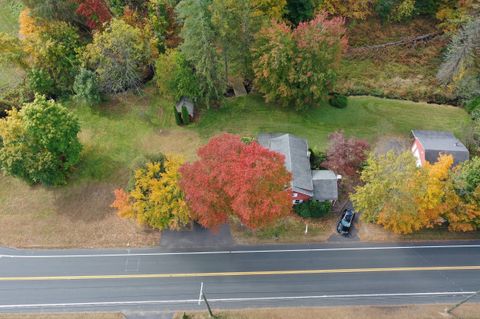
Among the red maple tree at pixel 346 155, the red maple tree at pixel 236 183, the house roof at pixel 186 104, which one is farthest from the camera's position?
the house roof at pixel 186 104

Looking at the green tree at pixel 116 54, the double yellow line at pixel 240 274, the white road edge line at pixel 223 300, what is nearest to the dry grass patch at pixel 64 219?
the double yellow line at pixel 240 274

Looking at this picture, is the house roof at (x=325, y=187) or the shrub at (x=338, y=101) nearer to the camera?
the house roof at (x=325, y=187)

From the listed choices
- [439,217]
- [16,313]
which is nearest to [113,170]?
[16,313]

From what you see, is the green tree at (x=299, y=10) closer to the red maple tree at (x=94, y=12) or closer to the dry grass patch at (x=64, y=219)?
the red maple tree at (x=94, y=12)

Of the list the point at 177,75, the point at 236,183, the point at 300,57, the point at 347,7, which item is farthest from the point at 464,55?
the point at 236,183

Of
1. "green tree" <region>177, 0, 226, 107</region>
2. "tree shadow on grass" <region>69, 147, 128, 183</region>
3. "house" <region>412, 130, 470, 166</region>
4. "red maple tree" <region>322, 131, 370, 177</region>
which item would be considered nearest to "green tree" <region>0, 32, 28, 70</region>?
"tree shadow on grass" <region>69, 147, 128, 183</region>

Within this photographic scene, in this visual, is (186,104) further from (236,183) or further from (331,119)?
(236,183)
